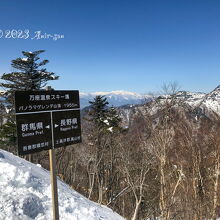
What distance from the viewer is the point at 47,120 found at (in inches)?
163

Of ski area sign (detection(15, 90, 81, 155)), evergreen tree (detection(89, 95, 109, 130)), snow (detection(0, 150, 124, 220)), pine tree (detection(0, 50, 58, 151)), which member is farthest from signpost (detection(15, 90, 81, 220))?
evergreen tree (detection(89, 95, 109, 130))

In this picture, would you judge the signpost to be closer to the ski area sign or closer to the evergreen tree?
the ski area sign

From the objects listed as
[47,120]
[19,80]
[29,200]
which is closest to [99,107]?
[19,80]

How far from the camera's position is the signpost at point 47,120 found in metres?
3.80

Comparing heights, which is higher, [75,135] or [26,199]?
[75,135]

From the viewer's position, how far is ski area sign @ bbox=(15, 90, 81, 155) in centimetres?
380

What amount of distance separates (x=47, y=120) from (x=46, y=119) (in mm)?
25

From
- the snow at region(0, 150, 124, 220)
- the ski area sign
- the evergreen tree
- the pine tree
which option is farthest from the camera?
the evergreen tree

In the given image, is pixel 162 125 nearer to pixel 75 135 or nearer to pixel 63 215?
pixel 63 215

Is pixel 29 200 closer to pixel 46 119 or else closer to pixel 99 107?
pixel 46 119

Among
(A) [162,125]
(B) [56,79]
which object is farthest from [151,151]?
(B) [56,79]

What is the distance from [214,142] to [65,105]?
573 inches

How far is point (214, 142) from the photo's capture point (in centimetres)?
1669

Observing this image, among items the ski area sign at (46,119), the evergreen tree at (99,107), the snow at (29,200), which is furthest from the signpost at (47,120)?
the evergreen tree at (99,107)
